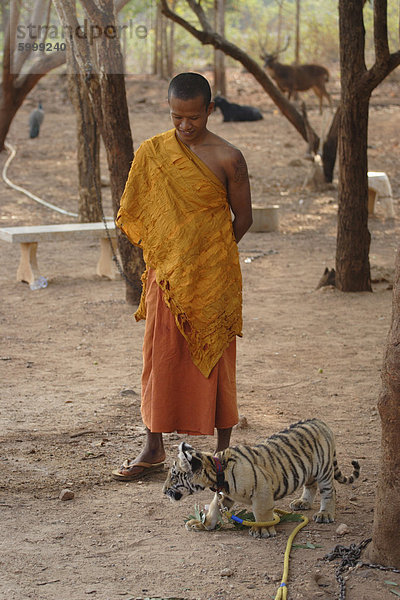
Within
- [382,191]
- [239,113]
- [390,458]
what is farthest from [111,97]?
[239,113]

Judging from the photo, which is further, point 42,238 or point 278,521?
point 42,238

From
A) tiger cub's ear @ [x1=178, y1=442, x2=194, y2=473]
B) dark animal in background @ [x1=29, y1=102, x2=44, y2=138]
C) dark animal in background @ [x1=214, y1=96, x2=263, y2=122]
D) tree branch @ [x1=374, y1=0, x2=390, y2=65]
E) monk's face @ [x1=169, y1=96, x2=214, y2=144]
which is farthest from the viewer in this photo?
dark animal in background @ [x1=214, y1=96, x2=263, y2=122]

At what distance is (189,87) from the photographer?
3.17m

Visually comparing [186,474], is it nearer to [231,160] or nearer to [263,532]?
[263,532]

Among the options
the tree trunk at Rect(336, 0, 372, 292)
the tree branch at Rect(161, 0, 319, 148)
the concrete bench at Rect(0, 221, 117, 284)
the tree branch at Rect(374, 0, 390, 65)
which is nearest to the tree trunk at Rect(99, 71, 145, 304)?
the concrete bench at Rect(0, 221, 117, 284)

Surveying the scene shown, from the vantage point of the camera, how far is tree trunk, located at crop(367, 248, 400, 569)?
2684 mm

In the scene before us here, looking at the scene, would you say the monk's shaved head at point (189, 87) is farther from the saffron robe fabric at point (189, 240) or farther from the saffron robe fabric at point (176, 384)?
the saffron robe fabric at point (176, 384)

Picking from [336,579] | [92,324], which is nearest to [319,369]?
[92,324]

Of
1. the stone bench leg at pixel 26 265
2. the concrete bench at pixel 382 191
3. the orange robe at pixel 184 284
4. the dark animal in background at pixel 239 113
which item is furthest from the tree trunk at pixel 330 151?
the orange robe at pixel 184 284

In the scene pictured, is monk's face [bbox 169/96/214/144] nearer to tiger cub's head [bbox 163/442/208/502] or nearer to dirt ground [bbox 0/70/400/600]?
tiger cub's head [bbox 163/442/208/502]

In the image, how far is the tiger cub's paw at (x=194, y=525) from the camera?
315 centimetres

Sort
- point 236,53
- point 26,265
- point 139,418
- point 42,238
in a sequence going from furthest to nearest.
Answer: point 236,53, point 26,265, point 42,238, point 139,418

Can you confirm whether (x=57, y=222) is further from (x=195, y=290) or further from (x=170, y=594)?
(x=170, y=594)

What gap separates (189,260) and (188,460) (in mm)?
885
